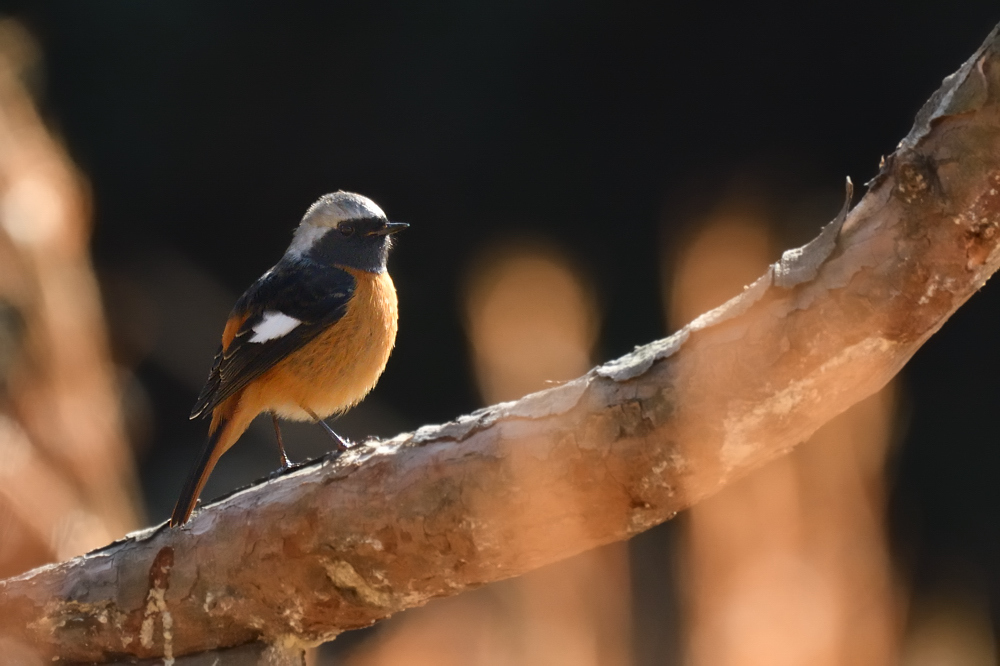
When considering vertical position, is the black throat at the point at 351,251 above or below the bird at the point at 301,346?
above

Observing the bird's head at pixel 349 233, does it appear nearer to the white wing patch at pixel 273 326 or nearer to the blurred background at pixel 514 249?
the white wing patch at pixel 273 326

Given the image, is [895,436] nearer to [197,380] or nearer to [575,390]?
[575,390]

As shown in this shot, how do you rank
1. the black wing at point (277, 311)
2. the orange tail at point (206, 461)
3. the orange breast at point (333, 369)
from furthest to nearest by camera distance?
1. the orange breast at point (333, 369)
2. the black wing at point (277, 311)
3. the orange tail at point (206, 461)

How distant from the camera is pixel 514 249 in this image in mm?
5035

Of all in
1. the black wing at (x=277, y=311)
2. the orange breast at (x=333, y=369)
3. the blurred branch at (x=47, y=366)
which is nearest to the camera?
the black wing at (x=277, y=311)

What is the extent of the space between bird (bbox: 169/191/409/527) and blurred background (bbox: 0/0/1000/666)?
53 centimetres

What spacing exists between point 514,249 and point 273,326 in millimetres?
2393

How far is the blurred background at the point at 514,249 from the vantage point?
3.19 metres

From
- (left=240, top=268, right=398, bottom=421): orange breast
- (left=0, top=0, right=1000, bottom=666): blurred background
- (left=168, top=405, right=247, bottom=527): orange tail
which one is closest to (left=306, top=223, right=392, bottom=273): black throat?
(left=240, top=268, right=398, bottom=421): orange breast

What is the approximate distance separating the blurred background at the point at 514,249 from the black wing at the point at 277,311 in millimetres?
644

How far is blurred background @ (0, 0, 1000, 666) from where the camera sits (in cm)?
319

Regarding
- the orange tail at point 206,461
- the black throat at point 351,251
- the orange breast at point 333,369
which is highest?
the black throat at point 351,251

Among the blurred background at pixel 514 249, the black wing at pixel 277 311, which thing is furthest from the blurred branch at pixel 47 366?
the black wing at pixel 277 311

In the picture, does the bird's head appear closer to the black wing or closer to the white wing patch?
the black wing
